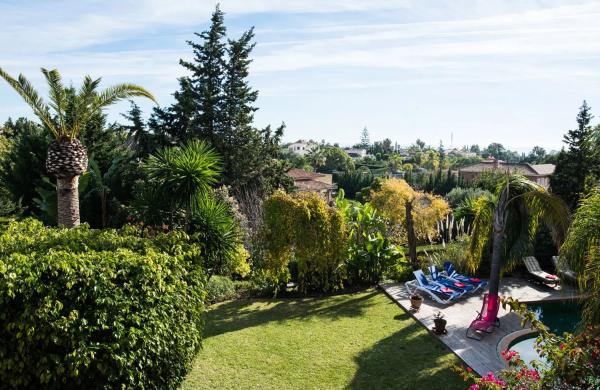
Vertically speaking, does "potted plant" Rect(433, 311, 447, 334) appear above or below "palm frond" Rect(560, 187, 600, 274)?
below

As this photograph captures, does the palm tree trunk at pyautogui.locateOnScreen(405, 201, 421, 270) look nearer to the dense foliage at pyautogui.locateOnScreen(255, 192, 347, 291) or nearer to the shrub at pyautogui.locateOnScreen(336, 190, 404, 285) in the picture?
the shrub at pyautogui.locateOnScreen(336, 190, 404, 285)

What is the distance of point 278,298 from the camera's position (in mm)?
14453

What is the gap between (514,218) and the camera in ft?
40.5

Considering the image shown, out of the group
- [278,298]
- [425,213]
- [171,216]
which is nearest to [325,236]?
[278,298]

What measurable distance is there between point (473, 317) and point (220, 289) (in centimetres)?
772

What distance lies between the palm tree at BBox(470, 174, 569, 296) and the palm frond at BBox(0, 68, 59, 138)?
1216 centimetres

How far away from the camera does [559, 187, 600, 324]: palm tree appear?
22.2 feet

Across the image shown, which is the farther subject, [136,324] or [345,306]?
[345,306]

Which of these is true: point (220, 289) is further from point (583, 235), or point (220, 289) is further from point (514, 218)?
point (583, 235)

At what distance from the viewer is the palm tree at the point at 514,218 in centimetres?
1077

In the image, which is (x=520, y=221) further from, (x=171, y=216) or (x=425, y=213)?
(x=171, y=216)

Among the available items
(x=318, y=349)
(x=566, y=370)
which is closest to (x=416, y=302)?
(x=318, y=349)

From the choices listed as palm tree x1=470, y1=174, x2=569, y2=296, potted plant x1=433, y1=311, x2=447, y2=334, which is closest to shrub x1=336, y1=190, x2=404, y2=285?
palm tree x1=470, y1=174, x2=569, y2=296

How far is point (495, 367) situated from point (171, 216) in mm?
8578
